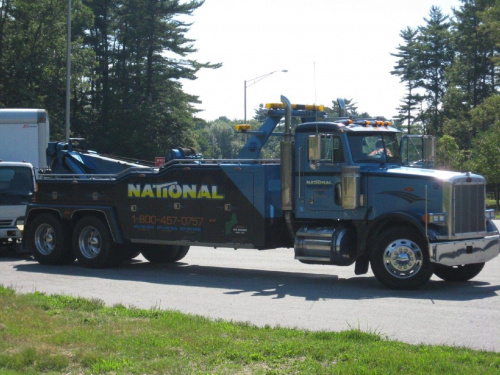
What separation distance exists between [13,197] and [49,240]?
2.77 m

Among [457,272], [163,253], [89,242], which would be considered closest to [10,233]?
[89,242]

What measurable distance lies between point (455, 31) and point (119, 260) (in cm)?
7466

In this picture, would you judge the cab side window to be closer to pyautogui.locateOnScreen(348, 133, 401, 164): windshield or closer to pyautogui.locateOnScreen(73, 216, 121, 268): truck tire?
pyautogui.locateOnScreen(348, 133, 401, 164): windshield

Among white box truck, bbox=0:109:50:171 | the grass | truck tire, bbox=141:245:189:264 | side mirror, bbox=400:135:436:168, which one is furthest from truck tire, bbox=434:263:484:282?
white box truck, bbox=0:109:50:171

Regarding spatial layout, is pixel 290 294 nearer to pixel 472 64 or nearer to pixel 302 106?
pixel 302 106

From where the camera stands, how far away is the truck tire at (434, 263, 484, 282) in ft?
44.1

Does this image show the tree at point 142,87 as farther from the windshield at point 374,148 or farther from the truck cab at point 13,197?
the windshield at point 374,148

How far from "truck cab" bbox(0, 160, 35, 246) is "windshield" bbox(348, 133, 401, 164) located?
365 inches

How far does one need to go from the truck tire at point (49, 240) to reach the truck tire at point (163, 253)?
1.63 meters

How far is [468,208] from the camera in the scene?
12.9 m

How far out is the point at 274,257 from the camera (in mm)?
18156

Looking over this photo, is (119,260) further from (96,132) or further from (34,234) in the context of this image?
(96,132)

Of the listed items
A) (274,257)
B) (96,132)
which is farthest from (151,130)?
(274,257)

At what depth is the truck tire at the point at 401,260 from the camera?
12414 millimetres
